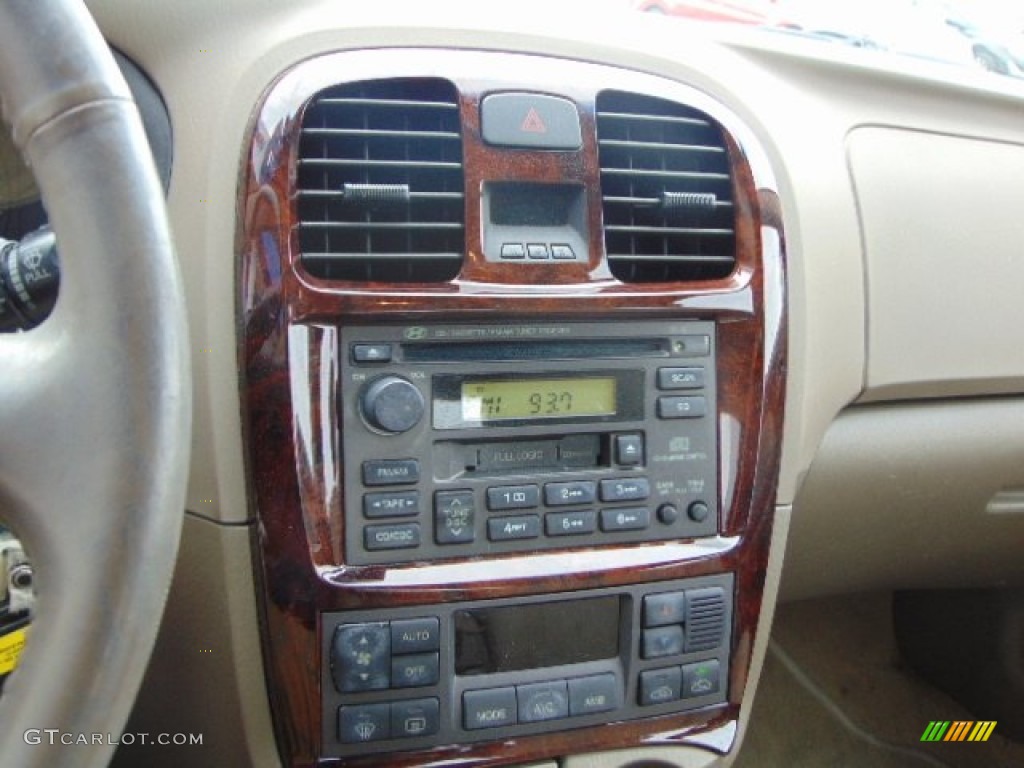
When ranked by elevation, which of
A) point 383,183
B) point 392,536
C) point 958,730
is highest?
point 383,183

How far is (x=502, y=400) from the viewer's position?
42.1 inches

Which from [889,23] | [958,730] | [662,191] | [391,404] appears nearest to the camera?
[391,404]

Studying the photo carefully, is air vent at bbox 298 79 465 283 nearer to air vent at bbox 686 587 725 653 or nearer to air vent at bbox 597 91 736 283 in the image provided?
air vent at bbox 597 91 736 283

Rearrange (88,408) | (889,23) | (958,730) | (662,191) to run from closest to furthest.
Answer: (88,408), (662,191), (889,23), (958,730)

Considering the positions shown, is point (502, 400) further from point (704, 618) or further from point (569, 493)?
point (704, 618)

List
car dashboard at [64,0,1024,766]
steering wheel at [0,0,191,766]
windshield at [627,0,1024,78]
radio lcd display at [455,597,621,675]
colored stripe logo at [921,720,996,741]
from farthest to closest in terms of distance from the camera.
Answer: colored stripe logo at [921,720,996,741], windshield at [627,0,1024,78], radio lcd display at [455,597,621,675], car dashboard at [64,0,1024,766], steering wheel at [0,0,191,766]

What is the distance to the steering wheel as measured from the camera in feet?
2.02

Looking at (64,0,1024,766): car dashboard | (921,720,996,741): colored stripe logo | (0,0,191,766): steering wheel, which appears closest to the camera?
(0,0,191,766): steering wheel

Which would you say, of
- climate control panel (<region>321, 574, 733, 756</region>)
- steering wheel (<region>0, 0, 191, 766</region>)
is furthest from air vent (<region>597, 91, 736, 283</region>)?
steering wheel (<region>0, 0, 191, 766</region>)

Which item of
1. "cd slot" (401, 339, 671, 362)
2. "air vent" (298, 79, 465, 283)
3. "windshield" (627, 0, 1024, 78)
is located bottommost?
"cd slot" (401, 339, 671, 362)

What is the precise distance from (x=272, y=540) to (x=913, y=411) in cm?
86

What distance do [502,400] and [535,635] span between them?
0.83ft

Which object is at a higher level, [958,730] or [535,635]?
[535,635]

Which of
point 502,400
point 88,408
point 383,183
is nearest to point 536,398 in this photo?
point 502,400
